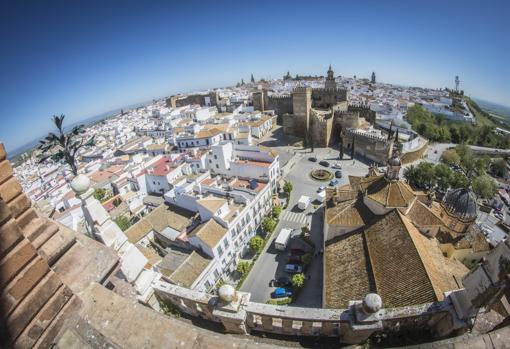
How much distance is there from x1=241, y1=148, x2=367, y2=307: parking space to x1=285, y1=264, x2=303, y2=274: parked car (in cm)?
40

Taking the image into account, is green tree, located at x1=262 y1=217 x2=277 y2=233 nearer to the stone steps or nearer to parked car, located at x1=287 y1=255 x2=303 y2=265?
parked car, located at x1=287 y1=255 x2=303 y2=265

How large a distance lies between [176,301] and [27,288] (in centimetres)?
631

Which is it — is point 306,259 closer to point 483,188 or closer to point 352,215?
point 352,215

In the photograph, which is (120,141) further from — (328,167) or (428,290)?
(428,290)

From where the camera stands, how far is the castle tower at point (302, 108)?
143ft

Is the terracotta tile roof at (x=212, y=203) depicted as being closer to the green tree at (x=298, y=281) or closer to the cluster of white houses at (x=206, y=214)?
the cluster of white houses at (x=206, y=214)

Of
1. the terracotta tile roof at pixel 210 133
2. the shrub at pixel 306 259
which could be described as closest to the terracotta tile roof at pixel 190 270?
the shrub at pixel 306 259

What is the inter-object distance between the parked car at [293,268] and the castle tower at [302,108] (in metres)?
31.1

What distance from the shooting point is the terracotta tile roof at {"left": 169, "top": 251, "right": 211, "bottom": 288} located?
17.9 meters

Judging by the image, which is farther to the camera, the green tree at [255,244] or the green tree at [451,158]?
the green tree at [451,158]

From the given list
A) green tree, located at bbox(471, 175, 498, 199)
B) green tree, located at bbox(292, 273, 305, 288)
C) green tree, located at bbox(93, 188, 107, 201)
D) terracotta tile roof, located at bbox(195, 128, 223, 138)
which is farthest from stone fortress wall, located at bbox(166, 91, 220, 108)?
green tree, located at bbox(292, 273, 305, 288)

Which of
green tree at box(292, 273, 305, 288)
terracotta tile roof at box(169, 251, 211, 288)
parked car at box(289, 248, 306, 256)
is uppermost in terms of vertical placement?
terracotta tile roof at box(169, 251, 211, 288)

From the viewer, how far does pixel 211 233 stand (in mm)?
20703

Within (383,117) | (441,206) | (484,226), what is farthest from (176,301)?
(383,117)
